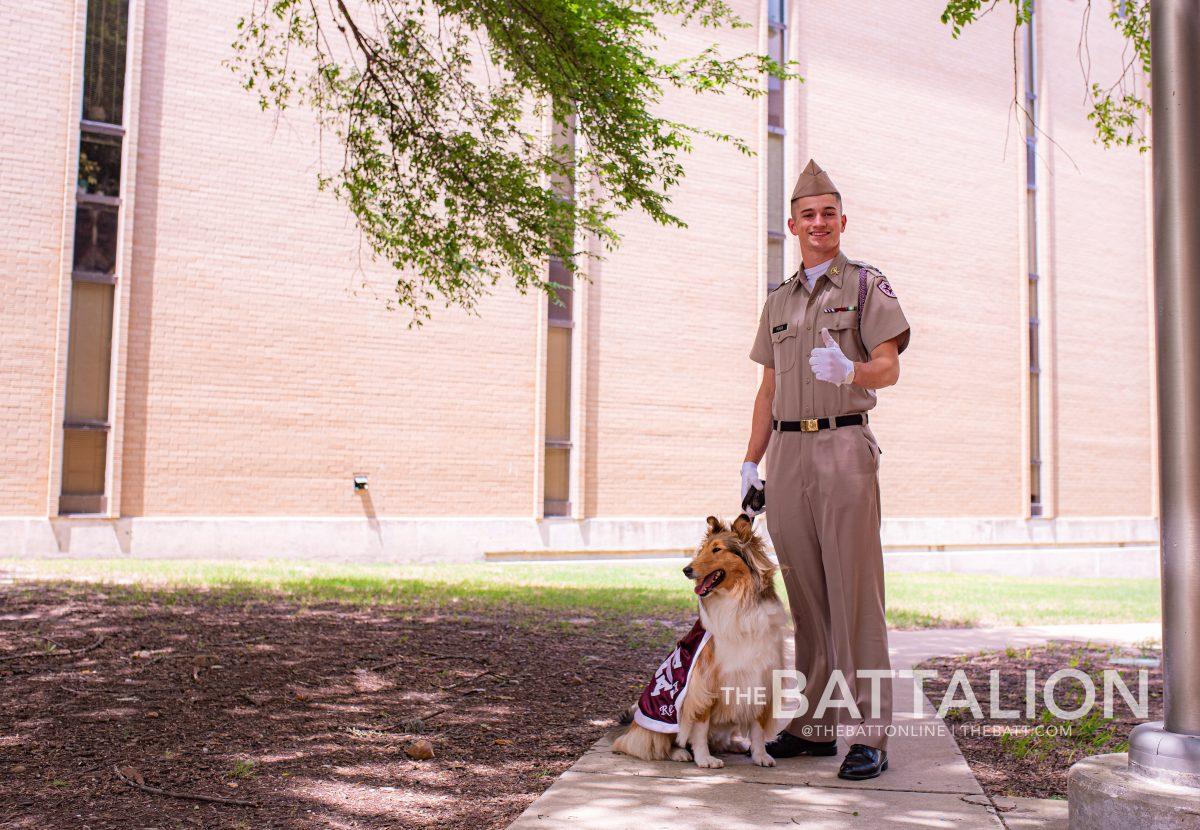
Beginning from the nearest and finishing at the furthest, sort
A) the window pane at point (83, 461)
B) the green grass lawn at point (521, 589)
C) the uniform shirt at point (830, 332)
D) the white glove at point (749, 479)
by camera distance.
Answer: the uniform shirt at point (830, 332) → the white glove at point (749, 479) → the green grass lawn at point (521, 589) → the window pane at point (83, 461)

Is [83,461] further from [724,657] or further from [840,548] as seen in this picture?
[840,548]

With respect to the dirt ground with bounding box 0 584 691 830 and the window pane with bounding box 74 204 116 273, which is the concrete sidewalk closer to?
the dirt ground with bounding box 0 584 691 830

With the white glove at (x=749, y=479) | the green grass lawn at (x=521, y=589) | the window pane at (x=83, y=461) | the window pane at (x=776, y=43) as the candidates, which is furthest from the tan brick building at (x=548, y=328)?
the white glove at (x=749, y=479)

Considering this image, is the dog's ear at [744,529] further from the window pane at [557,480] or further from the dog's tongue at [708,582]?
the window pane at [557,480]

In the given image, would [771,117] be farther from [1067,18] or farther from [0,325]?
[0,325]

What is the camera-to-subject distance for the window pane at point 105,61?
1572cm

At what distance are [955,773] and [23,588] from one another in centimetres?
876

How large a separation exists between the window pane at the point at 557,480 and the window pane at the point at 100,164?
29.2 ft

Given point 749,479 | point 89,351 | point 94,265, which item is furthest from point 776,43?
point 749,479

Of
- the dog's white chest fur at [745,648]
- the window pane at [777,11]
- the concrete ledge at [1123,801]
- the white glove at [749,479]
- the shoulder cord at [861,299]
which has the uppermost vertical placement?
the window pane at [777,11]

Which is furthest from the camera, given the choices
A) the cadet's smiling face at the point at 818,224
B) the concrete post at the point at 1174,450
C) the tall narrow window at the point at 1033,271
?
the tall narrow window at the point at 1033,271

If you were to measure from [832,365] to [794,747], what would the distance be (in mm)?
1818

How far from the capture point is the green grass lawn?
404 inches

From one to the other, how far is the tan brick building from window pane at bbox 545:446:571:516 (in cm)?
4
